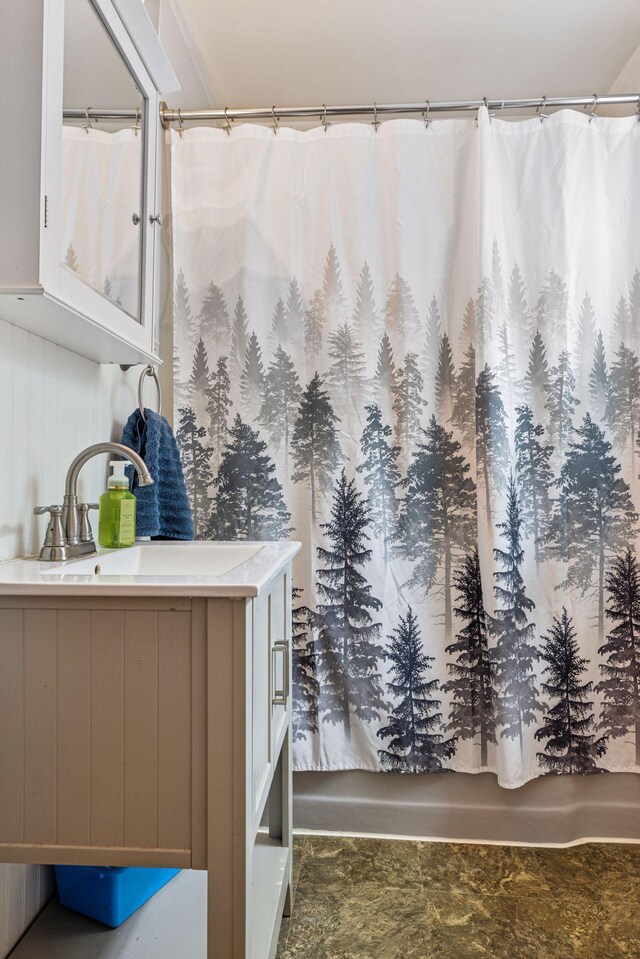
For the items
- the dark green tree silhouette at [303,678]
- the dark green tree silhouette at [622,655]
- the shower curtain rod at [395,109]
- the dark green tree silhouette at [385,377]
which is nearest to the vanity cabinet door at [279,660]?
the dark green tree silhouette at [303,678]

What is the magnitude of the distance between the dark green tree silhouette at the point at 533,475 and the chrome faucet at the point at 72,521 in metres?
1.05

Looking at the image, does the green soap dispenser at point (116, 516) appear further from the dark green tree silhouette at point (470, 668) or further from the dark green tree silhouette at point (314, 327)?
the dark green tree silhouette at point (470, 668)

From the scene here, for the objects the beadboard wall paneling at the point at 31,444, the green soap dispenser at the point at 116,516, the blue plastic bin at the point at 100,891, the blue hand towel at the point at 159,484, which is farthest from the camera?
the blue hand towel at the point at 159,484

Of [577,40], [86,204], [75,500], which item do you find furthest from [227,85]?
[75,500]

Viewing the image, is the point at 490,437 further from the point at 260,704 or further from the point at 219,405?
the point at 260,704

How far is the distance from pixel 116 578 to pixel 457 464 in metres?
1.11

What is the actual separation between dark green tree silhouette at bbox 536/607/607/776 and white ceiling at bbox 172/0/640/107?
171 cm

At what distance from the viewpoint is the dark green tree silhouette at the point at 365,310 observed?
1751 mm

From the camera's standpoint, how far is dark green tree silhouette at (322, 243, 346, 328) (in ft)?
5.74

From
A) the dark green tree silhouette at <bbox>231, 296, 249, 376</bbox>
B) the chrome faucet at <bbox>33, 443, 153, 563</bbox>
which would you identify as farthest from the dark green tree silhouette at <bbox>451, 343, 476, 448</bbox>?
the chrome faucet at <bbox>33, 443, 153, 563</bbox>

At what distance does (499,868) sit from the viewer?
5.30 feet

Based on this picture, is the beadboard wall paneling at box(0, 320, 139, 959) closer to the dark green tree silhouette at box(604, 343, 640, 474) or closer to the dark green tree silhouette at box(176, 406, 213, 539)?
the dark green tree silhouette at box(176, 406, 213, 539)

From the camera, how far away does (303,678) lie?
5.71ft

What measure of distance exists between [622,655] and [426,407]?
0.87 metres
